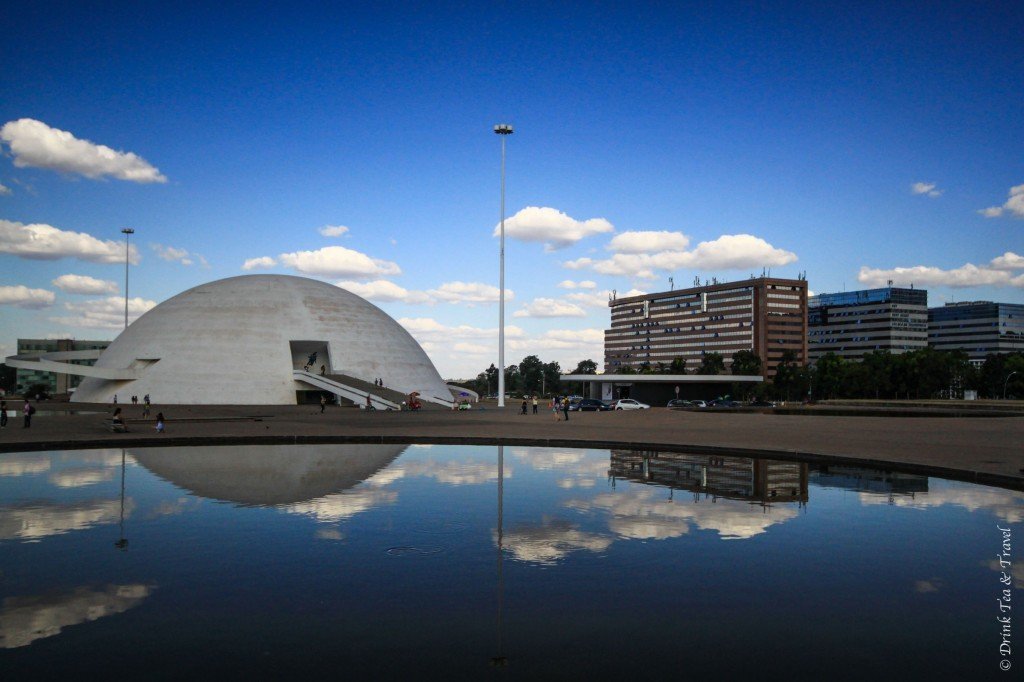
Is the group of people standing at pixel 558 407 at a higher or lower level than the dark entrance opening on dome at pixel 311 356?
lower

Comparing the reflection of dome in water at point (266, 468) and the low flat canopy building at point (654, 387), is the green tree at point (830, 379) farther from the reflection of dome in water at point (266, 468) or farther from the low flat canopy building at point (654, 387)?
the reflection of dome in water at point (266, 468)

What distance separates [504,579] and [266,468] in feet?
36.7

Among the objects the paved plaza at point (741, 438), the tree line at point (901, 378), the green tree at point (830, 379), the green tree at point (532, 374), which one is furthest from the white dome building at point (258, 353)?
the green tree at point (532, 374)

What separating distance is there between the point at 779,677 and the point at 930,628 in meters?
2.06

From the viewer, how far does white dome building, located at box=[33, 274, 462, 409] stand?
184ft

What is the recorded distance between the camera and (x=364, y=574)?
7984mm

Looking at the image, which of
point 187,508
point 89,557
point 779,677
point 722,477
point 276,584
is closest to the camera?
point 779,677

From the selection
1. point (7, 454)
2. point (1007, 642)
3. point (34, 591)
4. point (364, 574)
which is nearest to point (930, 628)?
point (1007, 642)

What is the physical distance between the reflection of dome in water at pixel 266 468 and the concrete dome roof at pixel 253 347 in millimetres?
35442

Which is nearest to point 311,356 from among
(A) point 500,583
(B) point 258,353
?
(B) point 258,353

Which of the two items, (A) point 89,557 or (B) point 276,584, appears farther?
(A) point 89,557

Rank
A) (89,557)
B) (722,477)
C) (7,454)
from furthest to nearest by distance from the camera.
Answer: (7,454)
(722,477)
(89,557)

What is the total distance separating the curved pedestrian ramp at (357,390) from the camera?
53.6 metres

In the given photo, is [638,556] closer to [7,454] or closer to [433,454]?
[433,454]
